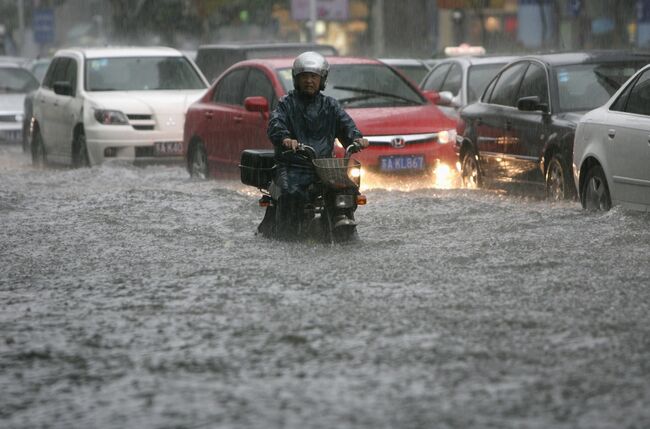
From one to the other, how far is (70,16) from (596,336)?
113 meters

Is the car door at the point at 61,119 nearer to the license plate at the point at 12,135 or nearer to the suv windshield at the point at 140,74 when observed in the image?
the suv windshield at the point at 140,74

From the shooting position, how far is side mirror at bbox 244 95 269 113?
15812mm

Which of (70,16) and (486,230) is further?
(70,16)

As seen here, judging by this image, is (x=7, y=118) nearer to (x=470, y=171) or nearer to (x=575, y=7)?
(x=470, y=171)

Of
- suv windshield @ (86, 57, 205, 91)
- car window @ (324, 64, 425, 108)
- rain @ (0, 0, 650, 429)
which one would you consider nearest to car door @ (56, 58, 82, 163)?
suv windshield @ (86, 57, 205, 91)

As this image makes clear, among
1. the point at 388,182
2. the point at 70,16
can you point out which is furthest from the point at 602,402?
the point at 70,16

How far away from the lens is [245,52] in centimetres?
2366

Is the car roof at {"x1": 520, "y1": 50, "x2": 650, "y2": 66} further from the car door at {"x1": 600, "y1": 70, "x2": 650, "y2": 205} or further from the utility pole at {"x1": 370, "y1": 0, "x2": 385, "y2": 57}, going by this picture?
the utility pole at {"x1": 370, "y1": 0, "x2": 385, "y2": 57}

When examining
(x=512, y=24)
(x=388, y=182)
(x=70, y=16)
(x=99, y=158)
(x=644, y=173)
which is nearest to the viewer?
(x=644, y=173)

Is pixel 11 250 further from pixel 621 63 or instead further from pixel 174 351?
pixel 621 63

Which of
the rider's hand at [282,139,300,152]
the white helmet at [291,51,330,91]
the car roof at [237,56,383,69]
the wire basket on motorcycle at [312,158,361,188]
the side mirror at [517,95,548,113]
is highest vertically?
the white helmet at [291,51,330,91]

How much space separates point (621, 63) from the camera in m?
14.6

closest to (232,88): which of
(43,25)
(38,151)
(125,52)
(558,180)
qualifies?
(125,52)

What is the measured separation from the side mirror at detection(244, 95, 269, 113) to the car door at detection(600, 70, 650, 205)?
460 cm
